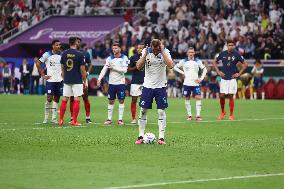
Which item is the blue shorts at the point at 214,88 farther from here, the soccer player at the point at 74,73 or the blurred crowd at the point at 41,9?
the soccer player at the point at 74,73

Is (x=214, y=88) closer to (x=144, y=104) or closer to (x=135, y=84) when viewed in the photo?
(x=135, y=84)

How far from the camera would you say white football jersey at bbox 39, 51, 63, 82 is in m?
25.9

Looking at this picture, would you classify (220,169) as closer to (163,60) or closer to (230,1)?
(163,60)

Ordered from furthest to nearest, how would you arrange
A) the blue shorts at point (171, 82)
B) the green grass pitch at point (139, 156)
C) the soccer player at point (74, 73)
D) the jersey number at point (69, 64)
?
the blue shorts at point (171, 82), the jersey number at point (69, 64), the soccer player at point (74, 73), the green grass pitch at point (139, 156)

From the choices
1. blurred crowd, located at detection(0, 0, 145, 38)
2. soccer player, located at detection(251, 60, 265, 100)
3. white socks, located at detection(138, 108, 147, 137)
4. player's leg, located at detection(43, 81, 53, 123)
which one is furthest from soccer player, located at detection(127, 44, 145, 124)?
blurred crowd, located at detection(0, 0, 145, 38)

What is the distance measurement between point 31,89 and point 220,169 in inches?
1484

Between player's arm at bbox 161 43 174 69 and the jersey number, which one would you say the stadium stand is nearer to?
the jersey number

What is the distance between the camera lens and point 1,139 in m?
20.1

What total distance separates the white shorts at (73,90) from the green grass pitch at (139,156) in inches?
42.2

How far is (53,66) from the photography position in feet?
85.1

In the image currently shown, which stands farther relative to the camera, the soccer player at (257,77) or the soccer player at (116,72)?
the soccer player at (257,77)

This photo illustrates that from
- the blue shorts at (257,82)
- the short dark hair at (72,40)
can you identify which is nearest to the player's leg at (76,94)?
the short dark hair at (72,40)

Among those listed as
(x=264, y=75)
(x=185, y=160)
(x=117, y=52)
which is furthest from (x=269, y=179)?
(x=264, y=75)

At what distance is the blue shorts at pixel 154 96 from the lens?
752 inches
